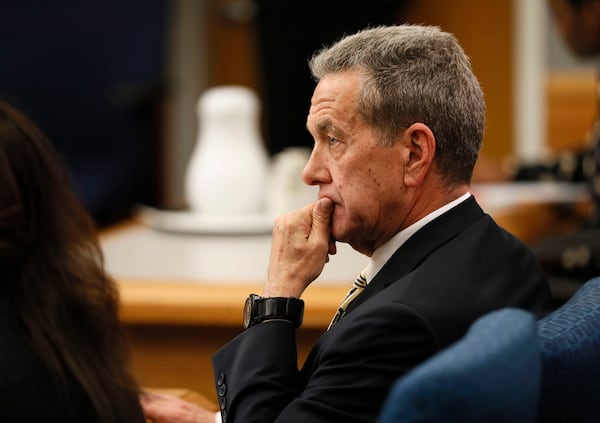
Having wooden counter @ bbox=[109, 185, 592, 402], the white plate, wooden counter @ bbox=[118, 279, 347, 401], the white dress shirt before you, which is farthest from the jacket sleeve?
the white plate

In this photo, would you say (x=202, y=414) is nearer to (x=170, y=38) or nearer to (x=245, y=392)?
(x=245, y=392)

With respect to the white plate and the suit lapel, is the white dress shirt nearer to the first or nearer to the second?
the suit lapel

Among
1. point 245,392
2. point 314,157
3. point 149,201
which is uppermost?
point 314,157

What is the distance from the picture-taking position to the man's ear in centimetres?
112

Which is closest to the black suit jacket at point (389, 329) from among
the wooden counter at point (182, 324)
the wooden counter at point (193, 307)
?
the wooden counter at point (193, 307)

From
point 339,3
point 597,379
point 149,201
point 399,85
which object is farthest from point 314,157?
point 149,201

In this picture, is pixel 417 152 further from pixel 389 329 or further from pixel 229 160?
pixel 229 160

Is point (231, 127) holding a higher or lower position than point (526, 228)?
higher

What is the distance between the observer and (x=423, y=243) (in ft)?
3.85

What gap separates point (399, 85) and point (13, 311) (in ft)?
2.01

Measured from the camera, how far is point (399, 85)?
3.67 feet

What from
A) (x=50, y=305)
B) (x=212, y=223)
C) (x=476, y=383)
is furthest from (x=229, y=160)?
(x=476, y=383)

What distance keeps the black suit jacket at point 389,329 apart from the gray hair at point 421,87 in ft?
0.28

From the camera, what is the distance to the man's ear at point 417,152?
1.12 meters
